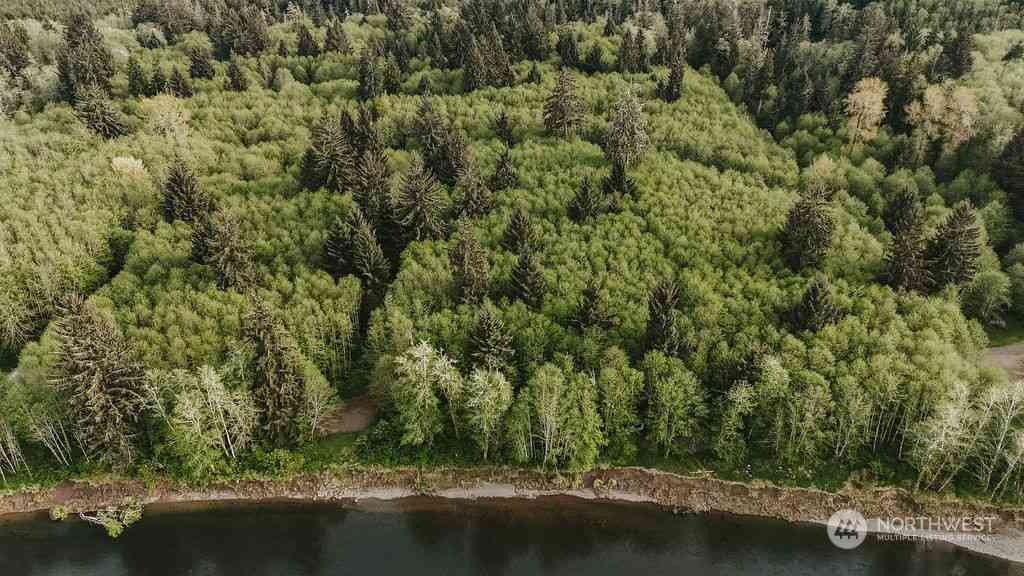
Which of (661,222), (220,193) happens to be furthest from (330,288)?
(661,222)

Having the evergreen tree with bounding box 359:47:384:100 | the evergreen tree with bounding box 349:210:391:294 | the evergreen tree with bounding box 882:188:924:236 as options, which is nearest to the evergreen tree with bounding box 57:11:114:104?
the evergreen tree with bounding box 359:47:384:100

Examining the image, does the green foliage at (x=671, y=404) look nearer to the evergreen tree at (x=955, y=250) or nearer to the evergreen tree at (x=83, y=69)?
the evergreen tree at (x=955, y=250)

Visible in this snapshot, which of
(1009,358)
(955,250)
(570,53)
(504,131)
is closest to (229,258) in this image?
(504,131)

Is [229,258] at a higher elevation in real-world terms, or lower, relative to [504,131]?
lower

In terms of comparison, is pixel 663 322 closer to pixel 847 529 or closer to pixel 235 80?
pixel 847 529

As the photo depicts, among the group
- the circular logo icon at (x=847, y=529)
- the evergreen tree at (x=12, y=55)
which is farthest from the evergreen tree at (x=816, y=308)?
the evergreen tree at (x=12, y=55)

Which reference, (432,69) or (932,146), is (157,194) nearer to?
(432,69)

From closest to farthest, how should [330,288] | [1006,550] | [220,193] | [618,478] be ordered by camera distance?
[1006,550], [618,478], [330,288], [220,193]
